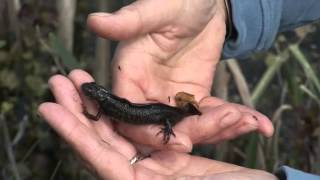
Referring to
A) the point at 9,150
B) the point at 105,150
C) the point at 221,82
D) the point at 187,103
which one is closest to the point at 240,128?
the point at 187,103

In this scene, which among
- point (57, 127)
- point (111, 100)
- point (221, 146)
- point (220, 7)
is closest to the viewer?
point (57, 127)

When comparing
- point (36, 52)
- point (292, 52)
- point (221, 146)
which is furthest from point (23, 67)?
point (292, 52)

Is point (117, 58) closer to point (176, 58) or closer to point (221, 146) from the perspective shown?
A: point (176, 58)

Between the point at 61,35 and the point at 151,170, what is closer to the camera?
the point at 151,170

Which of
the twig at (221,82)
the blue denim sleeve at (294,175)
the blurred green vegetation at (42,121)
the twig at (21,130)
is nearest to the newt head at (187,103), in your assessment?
the blue denim sleeve at (294,175)

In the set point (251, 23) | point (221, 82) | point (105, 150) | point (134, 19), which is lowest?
point (221, 82)

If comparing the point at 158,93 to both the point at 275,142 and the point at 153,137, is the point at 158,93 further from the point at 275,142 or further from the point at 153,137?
the point at 275,142

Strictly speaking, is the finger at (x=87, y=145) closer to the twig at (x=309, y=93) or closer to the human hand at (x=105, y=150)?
the human hand at (x=105, y=150)
